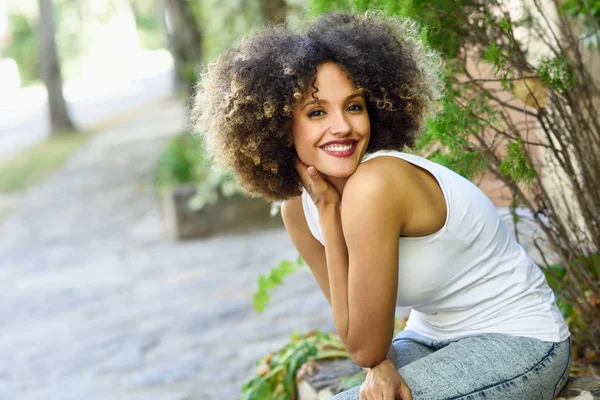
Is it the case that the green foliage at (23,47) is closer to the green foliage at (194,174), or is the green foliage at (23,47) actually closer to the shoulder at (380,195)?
the green foliage at (194,174)

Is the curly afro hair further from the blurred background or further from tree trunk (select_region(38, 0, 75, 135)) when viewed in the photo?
tree trunk (select_region(38, 0, 75, 135))

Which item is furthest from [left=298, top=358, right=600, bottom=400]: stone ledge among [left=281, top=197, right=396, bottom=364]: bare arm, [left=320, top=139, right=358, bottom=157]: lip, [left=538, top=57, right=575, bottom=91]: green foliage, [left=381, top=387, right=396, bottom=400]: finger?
[left=538, top=57, right=575, bottom=91]: green foliage

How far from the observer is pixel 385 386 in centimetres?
207

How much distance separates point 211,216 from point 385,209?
6.57 metres

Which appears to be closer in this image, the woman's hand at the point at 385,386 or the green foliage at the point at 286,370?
the woman's hand at the point at 385,386

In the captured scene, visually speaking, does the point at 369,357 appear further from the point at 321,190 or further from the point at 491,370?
the point at 321,190

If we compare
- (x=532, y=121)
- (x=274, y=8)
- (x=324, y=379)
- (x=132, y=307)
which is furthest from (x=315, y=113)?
(x=274, y=8)

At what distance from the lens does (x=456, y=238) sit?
2.13m

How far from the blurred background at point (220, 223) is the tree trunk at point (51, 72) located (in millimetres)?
2932

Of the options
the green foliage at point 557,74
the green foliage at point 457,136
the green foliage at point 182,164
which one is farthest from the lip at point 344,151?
the green foliage at point 182,164

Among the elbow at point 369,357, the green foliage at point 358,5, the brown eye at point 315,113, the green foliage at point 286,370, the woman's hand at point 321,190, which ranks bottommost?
the green foliage at point 286,370

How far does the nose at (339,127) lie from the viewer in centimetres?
221

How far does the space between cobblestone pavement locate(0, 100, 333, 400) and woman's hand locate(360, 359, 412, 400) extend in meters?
2.02

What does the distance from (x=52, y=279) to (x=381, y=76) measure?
600cm
